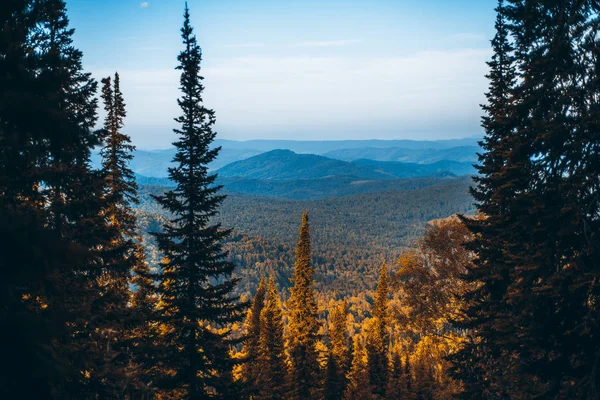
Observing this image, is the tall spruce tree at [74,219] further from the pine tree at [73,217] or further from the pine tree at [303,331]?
the pine tree at [303,331]

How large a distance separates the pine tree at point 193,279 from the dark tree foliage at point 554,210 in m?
8.48

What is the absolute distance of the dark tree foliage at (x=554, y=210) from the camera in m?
8.70

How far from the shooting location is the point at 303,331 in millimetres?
27609

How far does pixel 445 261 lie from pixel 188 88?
17023 millimetres

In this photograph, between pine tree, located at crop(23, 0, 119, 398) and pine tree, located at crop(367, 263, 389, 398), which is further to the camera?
pine tree, located at crop(367, 263, 389, 398)

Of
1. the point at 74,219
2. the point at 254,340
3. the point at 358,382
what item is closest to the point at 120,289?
the point at 74,219

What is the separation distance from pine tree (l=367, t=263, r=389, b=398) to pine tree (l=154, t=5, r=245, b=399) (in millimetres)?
22290

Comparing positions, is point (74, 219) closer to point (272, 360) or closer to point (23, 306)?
point (23, 306)

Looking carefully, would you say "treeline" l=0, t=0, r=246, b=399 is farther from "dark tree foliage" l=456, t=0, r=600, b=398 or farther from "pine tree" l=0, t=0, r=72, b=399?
"dark tree foliage" l=456, t=0, r=600, b=398

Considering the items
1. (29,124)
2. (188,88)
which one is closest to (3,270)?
(29,124)

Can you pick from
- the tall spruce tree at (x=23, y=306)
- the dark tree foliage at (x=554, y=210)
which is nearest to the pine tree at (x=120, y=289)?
the tall spruce tree at (x=23, y=306)

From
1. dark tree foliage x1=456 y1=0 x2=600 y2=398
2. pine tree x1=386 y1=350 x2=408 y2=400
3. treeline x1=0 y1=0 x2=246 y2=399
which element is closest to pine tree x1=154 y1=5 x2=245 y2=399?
treeline x1=0 y1=0 x2=246 y2=399

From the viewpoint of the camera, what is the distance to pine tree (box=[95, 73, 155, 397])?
10.6 metres

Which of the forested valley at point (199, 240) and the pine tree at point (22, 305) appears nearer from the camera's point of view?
the pine tree at point (22, 305)
